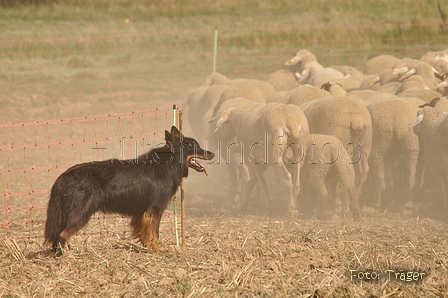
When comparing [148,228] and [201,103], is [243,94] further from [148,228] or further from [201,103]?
[148,228]

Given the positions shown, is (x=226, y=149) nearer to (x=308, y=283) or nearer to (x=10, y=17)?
(x=308, y=283)

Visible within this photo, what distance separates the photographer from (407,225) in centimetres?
790

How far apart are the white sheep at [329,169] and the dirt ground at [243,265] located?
153cm

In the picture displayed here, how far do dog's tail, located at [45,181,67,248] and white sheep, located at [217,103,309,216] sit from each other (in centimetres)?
420

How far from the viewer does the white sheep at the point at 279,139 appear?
879 centimetres

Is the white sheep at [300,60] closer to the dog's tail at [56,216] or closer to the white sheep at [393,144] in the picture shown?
the white sheep at [393,144]

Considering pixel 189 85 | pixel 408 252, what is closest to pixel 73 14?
pixel 189 85

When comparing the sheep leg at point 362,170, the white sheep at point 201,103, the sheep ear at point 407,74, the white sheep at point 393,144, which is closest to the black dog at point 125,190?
the sheep leg at point 362,170

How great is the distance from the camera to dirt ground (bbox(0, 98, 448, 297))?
4.73 metres

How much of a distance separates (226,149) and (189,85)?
23.6ft

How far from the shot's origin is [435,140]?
8703 millimetres

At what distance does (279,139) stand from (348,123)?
3.63ft

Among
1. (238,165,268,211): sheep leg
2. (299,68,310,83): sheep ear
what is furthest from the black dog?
(299,68,310,83): sheep ear

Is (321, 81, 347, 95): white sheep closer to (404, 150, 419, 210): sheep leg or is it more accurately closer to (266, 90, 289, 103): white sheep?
(266, 90, 289, 103): white sheep
